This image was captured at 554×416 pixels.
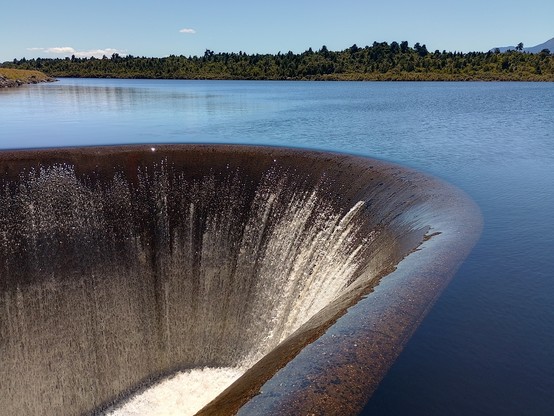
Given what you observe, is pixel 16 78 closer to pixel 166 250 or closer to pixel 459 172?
pixel 166 250

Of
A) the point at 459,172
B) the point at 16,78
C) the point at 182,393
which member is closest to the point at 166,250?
the point at 182,393

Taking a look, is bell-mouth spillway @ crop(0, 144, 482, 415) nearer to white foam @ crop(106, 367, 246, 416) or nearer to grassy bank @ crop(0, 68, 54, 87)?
white foam @ crop(106, 367, 246, 416)

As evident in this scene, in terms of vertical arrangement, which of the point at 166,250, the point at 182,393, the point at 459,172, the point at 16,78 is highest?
the point at 459,172

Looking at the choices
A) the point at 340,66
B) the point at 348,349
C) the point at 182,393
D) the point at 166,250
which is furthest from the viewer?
the point at 340,66

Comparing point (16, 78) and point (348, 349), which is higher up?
point (348, 349)

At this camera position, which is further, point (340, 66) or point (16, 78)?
point (340, 66)

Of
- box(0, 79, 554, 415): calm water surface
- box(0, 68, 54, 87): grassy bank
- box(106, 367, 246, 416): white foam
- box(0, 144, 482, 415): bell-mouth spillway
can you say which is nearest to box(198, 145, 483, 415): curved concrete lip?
box(0, 79, 554, 415): calm water surface

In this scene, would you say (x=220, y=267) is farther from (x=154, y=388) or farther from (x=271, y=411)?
(x=271, y=411)

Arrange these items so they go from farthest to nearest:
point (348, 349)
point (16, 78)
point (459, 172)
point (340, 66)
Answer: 1. point (340, 66)
2. point (16, 78)
3. point (459, 172)
4. point (348, 349)
